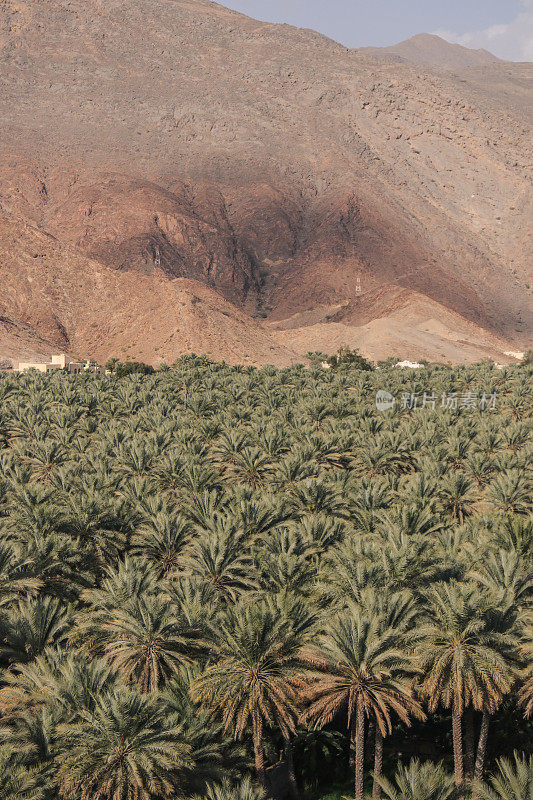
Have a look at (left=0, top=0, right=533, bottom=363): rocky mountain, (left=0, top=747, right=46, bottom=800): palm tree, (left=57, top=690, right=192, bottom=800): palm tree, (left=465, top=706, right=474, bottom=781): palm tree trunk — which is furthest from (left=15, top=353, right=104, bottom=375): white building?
(left=57, top=690, right=192, bottom=800): palm tree

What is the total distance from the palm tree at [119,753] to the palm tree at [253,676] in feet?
6.99

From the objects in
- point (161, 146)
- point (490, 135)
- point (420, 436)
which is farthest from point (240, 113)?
point (420, 436)

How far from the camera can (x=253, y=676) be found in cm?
1777

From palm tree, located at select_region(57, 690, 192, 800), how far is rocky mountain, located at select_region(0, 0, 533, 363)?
292 feet

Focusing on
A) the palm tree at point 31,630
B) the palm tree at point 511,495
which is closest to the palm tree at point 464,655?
the palm tree at point 31,630

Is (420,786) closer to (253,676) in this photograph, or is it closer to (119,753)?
(253,676)

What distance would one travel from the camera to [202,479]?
111 feet

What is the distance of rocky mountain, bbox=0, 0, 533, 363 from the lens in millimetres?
117250

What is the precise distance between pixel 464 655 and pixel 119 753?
8.78 meters

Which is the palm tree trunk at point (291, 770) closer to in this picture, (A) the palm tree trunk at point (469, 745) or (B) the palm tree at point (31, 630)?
(A) the palm tree trunk at point (469, 745)

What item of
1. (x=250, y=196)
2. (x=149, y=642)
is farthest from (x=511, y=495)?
(x=250, y=196)

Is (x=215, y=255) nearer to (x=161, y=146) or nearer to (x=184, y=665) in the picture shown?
(x=161, y=146)

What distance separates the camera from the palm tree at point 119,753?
15016mm

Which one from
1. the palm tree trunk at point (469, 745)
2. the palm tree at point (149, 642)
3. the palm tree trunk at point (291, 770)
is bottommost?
the palm tree trunk at point (291, 770)
